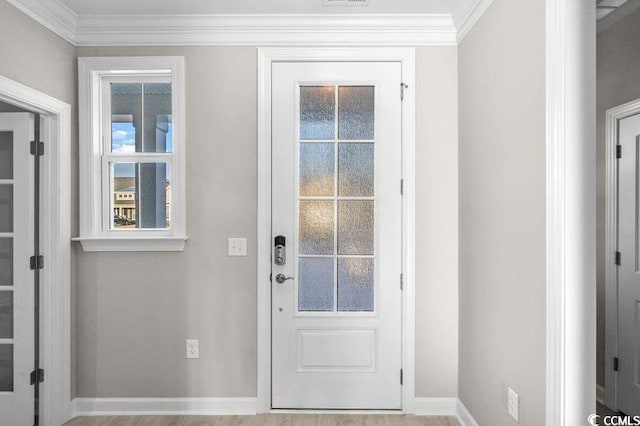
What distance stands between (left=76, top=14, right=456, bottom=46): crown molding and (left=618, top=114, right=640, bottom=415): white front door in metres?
1.32

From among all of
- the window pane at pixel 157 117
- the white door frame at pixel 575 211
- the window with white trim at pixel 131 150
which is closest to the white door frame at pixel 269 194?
the window with white trim at pixel 131 150

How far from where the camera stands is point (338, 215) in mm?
2836

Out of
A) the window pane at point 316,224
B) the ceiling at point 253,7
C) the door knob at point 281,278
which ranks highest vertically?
the ceiling at point 253,7

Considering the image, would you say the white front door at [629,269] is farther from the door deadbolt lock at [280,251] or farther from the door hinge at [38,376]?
the door hinge at [38,376]

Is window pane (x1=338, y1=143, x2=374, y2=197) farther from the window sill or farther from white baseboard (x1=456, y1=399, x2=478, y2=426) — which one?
white baseboard (x1=456, y1=399, x2=478, y2=426)

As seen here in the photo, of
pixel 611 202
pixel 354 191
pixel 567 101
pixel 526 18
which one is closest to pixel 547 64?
pixel 567 101

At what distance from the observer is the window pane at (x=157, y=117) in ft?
9.46

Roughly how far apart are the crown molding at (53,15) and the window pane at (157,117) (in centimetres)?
55

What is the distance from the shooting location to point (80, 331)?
2840 mm

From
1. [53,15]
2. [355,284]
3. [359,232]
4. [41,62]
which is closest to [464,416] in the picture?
[355,284]

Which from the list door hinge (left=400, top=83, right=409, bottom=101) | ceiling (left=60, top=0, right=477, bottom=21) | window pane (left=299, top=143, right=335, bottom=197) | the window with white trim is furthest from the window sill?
door hinge (left=400, top=83, right=409, bottom=101)

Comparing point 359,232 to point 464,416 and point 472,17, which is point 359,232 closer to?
point 464,416

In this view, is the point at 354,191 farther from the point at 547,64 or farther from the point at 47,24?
the point at 47,24

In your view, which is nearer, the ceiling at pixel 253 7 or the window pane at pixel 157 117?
the ceiling at pixel 253 7
